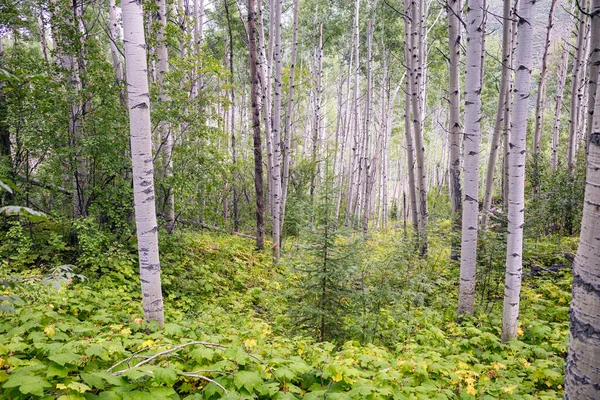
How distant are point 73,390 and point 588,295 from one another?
2644 millimetres

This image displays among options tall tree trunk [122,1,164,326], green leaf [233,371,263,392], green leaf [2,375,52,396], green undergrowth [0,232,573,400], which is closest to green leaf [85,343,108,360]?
green undergrowth [0,232,573,400]

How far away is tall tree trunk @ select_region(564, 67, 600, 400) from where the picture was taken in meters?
1.30

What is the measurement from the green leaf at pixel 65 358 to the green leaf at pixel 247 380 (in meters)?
1.00

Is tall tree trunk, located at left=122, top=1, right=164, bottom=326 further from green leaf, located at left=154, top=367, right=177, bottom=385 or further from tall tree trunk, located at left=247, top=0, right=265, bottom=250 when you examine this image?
tall tree trunk, located at left=247, top=0, right=265, bottom=250

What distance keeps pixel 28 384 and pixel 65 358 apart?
0.22 meters

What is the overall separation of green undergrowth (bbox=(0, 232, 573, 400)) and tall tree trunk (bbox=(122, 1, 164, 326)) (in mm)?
433

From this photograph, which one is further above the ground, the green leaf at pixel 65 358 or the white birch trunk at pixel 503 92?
the white birch trunk at pixel 503 92

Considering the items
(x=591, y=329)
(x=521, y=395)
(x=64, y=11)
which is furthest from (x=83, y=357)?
(x=64, y=11)

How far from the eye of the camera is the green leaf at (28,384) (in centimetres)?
180

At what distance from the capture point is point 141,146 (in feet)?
10.9

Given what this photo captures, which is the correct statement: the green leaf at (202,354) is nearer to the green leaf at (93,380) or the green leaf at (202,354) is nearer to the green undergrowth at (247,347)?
the green undergrowth at (247,347)

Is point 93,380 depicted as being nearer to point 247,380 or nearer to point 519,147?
point 247,380

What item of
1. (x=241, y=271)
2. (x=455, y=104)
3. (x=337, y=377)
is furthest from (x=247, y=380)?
(x=455, y=104)

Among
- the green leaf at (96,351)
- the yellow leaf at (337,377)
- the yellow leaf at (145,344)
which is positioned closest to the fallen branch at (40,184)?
the yellow leaf at (145,344)
